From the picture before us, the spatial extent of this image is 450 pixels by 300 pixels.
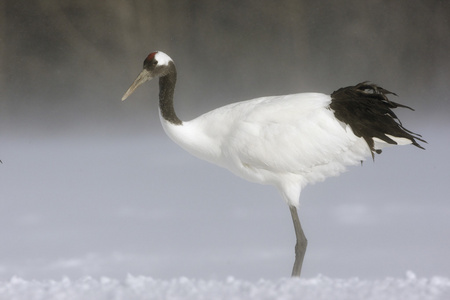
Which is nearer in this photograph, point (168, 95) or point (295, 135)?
point (295, 135)

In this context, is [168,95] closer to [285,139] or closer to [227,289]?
[285,139]

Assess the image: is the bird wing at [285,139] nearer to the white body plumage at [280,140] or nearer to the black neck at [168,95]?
the white body plumage at [280,140]

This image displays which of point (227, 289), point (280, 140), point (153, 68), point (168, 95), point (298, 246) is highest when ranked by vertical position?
point (153, 68)

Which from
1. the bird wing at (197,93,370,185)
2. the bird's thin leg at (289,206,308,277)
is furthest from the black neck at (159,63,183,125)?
the bird's thin leg at (289,206,308,277)

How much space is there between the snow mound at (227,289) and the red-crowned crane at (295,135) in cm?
49

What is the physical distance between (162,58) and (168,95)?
279 millimetres

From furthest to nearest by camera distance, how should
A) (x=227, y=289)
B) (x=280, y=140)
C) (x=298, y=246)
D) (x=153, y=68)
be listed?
(x=153, y=68), (x=298, y=246), (x=280, y=140), (x=227, y=289)

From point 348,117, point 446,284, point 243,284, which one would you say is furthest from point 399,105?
point 243,284

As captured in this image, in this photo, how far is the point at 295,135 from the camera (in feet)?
18.0

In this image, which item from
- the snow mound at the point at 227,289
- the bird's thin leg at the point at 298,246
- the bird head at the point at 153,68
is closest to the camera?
the snow mound at the point at 227,289

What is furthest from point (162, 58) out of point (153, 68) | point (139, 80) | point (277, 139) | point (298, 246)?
point (298, 246)

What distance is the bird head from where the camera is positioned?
5.76 meters

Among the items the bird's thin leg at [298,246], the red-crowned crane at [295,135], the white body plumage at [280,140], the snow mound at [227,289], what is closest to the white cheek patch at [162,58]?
the red-crowned crane at [295,135]

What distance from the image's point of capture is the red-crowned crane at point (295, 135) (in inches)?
215
